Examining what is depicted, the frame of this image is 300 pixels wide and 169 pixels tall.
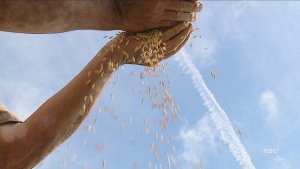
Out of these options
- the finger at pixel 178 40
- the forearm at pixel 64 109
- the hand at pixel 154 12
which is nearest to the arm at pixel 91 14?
the hand at pixel 154 12

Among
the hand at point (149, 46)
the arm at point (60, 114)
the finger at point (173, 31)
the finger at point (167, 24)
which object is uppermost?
the finger at point (167, 24)

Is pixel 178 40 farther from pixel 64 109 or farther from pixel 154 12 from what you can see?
pixel 64 109

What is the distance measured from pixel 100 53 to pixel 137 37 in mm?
482

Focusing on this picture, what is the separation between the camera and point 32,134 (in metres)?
5.84

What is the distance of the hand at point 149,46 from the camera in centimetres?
558

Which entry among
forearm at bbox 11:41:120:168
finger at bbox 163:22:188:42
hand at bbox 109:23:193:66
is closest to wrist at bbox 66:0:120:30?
hand at bbox 109:23:193:66

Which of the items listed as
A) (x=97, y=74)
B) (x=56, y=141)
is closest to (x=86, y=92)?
(x=97, y=74)

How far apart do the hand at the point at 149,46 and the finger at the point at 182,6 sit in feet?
0.59

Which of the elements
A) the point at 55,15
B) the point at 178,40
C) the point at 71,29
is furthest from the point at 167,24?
the point at 55,15

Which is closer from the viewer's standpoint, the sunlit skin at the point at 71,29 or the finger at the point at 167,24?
the sunlit skin at the point at 71,29

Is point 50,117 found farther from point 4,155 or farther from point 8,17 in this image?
point 8,17

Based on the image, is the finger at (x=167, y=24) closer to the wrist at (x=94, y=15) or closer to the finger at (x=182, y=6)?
the finger at (x=182, y=6)

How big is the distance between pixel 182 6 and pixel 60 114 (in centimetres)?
169

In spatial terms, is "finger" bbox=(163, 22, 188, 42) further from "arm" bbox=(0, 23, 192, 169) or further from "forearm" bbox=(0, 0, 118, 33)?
"forearm" bbox=(0, 0, 118, 33)
